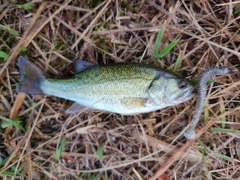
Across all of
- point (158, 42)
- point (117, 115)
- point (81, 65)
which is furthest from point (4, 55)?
point (158, 42)

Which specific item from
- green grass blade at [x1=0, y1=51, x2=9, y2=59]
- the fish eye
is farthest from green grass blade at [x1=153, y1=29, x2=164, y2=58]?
green grass blade at [x1=0, y1=51, x2=9, y2=59]

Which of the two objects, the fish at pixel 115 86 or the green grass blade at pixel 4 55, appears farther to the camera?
the green grass blade at pixel 4 55

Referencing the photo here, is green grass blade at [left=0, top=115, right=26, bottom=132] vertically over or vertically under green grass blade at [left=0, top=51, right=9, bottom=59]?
under

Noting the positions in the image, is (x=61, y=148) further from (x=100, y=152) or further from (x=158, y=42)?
(x=158, y=42)

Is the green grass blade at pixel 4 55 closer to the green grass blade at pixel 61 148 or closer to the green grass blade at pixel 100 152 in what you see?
the green grass blade at pixel 61 148

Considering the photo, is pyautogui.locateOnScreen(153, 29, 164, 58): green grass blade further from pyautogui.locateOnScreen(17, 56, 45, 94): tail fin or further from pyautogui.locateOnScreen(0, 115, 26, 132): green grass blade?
pyautogui.locateOnScreen(0, 115, 26, 132): green grass blade

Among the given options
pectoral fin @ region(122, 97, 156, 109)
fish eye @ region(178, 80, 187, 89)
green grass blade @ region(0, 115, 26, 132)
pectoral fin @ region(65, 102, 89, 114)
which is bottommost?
green grass blade @ region(0, 115, 26, 132)

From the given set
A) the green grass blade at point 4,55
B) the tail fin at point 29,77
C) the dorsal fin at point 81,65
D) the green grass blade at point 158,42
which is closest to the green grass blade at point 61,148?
the tail fin at point 29,77

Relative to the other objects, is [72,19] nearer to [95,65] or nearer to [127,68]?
[95,65]
